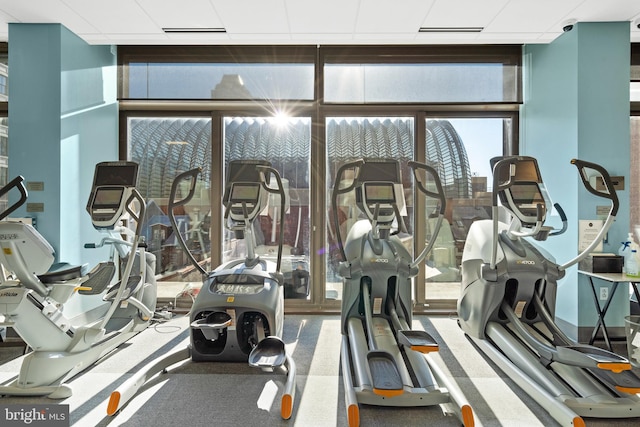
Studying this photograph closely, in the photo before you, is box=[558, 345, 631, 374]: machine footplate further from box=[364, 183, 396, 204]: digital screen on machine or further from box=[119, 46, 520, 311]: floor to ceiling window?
box=[119, 46, 520, 311]: floor to ceiling window

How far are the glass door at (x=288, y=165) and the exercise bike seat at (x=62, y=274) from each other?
74.8 inches

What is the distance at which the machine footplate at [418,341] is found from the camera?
2375 millimetres

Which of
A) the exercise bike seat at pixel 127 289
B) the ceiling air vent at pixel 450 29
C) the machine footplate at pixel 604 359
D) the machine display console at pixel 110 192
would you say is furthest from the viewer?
the ceiling air vent at pixel 450 29

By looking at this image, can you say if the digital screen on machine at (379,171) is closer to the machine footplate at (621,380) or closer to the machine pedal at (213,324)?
the machine pedal at (213,324)

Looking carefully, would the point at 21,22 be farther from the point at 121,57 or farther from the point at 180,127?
the point at 180,127

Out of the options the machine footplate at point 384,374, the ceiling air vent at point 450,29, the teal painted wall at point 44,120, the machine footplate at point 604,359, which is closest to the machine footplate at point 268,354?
the machine footplate at point 384,374

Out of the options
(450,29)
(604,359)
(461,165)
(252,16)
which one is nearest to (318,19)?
(252,16)

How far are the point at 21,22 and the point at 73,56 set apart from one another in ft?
1.65

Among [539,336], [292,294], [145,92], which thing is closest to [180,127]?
[145,92]

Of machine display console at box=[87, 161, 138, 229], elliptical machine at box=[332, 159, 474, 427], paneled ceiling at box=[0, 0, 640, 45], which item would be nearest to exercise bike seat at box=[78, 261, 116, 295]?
machine display console at box=[87, 161, 138, 229]

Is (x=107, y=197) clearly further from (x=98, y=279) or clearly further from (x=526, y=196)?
(x=526, y=196)

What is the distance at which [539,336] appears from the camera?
9.64 feet

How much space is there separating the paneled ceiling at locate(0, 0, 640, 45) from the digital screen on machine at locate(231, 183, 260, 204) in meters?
1.66

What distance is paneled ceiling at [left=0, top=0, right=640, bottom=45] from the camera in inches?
132
